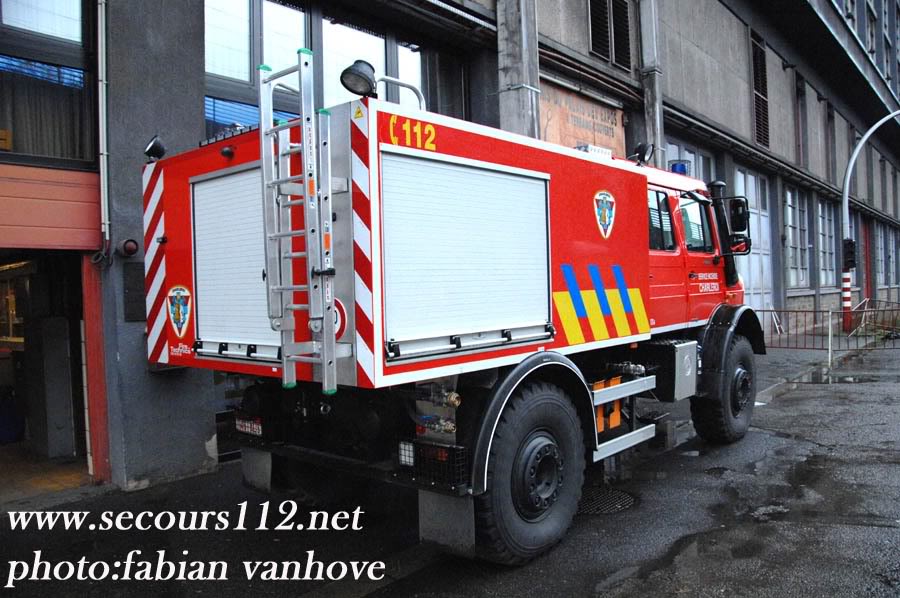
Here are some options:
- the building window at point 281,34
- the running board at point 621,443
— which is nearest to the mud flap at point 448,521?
the running board at point 621,443

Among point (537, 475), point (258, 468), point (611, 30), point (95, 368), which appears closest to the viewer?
point (537, 475)

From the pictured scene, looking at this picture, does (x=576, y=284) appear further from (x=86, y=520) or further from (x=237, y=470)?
(x=86, y=520)

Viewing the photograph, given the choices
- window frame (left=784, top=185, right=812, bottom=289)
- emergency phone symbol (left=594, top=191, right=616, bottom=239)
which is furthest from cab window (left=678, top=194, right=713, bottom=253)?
window frame (left=784, top=185, right=812, bottom=289)

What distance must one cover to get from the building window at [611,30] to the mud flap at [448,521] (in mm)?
10454

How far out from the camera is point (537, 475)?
427 centimetres

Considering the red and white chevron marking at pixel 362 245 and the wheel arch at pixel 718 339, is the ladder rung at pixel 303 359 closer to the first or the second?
the red and white chevron marking at pixel 362 245

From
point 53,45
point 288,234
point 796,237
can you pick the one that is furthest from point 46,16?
point 796,237

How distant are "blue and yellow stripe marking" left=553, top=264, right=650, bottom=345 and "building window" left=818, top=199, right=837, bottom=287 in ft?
73.6

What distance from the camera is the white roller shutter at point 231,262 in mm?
4027

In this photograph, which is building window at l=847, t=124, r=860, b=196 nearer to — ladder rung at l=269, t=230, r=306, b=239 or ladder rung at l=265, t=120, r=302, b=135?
ladder rung at l=265, t=120, r=302, b=135

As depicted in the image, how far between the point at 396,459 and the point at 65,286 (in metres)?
4.41

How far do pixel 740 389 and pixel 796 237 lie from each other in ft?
60.1

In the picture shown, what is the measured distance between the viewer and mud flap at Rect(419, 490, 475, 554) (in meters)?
3.78

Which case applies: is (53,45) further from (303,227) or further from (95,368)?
(303,227)
